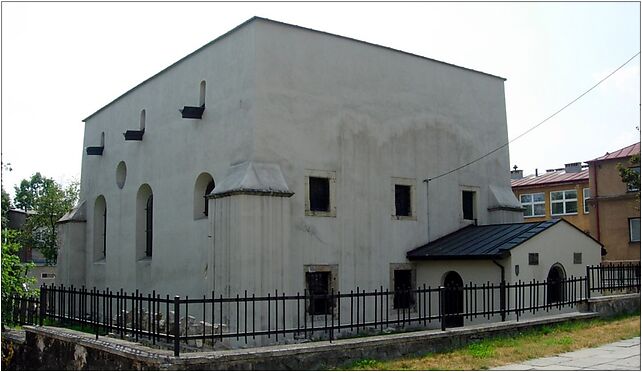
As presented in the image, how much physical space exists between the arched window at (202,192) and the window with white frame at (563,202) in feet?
97.5

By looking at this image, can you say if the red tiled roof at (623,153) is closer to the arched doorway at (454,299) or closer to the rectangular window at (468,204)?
the rectangular window at (468,204)

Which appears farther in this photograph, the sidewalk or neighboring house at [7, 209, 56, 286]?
neighboring house at [7, 209, 56, 286]

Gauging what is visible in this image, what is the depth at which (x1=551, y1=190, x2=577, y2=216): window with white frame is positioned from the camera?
4269 centimetres

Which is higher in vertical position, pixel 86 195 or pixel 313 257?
pixel 86 195

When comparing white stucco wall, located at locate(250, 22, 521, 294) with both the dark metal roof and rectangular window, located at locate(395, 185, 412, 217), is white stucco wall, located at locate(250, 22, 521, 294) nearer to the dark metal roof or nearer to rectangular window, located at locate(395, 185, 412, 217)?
rectangular window, located at locate(395, 185, 412, 217)

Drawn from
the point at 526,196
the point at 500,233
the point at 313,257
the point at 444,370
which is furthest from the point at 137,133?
the point at 526,196

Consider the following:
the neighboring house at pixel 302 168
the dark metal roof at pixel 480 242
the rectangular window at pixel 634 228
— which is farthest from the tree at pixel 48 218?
the rectangular window at pixel 634 228

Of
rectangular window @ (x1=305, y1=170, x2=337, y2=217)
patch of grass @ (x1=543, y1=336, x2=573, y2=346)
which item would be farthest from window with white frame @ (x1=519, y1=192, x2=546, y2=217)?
patch of grass @ (x1=543, y1=336, x2=573, y2=346)

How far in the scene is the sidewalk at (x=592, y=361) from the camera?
11123 mm

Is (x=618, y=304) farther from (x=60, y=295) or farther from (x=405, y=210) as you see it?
(x=60, y=295)

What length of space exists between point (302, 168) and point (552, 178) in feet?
100

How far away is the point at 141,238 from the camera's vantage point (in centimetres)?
2367

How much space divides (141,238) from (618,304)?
15.5m

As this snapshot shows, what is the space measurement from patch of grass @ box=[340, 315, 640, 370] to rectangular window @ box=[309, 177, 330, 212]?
676 centimetres
